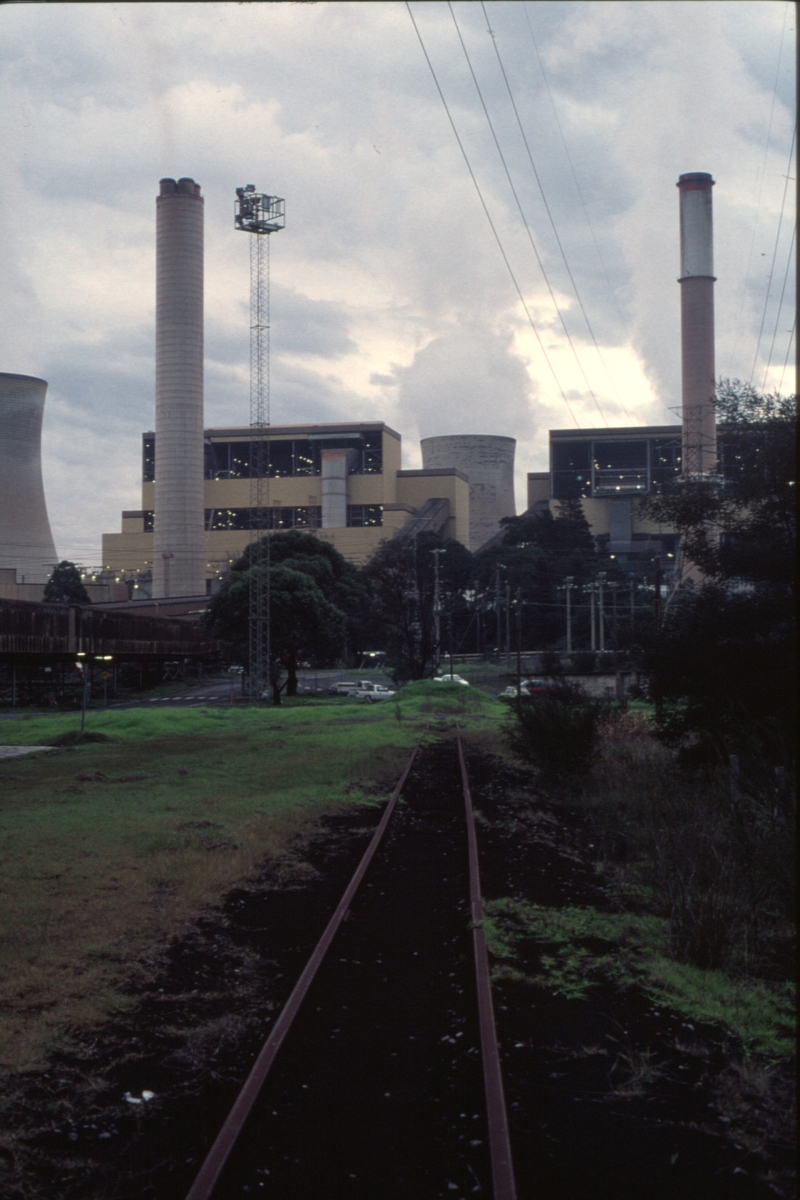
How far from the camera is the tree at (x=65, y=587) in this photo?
3457 inches

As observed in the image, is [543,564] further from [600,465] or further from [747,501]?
[747,501]

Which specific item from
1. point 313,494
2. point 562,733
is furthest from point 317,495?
point 562,733

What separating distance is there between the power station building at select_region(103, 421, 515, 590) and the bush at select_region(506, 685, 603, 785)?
284 feet

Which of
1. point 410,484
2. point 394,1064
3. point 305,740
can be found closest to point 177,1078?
point 394,1064

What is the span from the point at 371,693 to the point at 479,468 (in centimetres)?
8378

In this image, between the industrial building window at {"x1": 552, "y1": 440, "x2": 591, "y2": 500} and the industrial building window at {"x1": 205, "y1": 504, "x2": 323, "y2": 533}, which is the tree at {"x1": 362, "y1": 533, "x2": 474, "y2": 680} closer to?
the industrial building window at {"x1": 552, "y1": 440, "x2": 591, "y2": 500}

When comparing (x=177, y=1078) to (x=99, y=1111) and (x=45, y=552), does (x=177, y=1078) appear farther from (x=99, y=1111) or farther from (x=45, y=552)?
(x=45, y=552)

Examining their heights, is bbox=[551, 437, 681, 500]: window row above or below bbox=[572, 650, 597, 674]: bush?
above

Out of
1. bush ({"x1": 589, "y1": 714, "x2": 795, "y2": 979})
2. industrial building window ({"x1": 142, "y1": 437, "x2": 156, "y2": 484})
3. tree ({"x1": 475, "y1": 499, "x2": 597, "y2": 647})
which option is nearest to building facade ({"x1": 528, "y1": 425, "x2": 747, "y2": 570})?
tree ({"x1": 475, "y1": 499, "x2": 597, "y2": 647})

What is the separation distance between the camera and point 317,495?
110m

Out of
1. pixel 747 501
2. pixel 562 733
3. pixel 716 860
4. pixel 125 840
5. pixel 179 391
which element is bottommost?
pixel 125 840

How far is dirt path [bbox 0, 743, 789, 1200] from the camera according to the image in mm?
4016

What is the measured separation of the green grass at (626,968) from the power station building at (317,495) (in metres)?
95.4

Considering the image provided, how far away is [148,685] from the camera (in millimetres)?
60594
